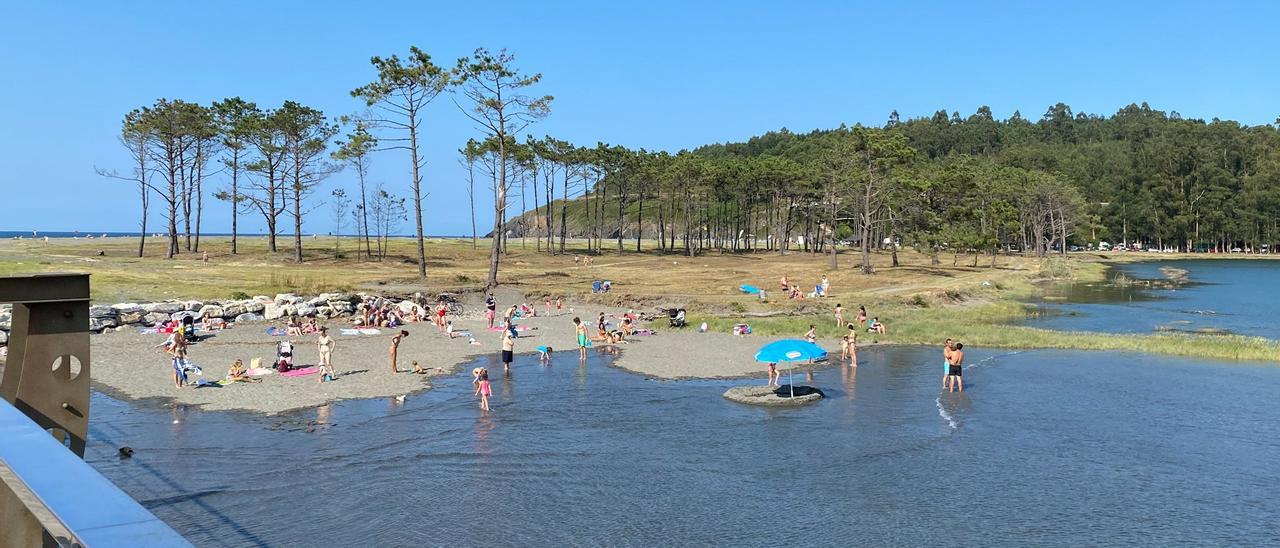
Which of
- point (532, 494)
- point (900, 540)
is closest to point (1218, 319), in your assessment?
point (900, 540)

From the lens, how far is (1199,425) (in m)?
26.1

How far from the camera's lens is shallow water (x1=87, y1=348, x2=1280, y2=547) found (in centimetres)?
1741

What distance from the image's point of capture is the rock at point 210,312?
148 ft

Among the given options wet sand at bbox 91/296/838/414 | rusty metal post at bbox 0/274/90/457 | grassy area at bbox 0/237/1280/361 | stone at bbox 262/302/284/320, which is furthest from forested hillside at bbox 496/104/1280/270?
rusty metal post at bbox 0/274/90/457

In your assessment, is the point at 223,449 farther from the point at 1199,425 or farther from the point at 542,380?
the point at 1199,425

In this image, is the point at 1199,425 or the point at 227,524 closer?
the point at 227,524

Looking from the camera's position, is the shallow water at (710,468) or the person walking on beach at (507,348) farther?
the person walking on beach at (507,348)

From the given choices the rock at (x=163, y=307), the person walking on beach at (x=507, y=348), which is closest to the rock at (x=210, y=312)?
the rock at (x=163, y=307)

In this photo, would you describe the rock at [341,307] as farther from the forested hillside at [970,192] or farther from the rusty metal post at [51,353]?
the forested hillside at [970,192]

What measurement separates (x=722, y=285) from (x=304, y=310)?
35.3 meters

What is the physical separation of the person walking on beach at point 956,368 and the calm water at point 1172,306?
2433 cm

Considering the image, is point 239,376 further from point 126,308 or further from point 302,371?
point 126,308

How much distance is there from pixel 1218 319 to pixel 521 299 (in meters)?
47.7

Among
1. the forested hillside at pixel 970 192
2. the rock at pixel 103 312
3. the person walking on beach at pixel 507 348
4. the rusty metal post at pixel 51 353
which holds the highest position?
the forested hillside at pixel 970 192
